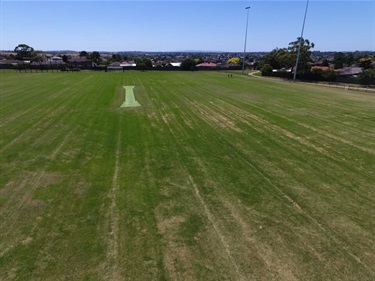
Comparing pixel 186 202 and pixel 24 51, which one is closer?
pixel 186 202

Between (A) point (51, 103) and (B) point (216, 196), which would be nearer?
(B) point (216, 196)

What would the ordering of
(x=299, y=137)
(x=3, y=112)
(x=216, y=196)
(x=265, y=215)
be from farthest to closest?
1. (x=3, y=112)
2. (x=299, y=137)
3. (x=216, y=196)
4. (x=265, y=215)

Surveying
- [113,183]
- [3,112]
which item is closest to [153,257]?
[113,183]

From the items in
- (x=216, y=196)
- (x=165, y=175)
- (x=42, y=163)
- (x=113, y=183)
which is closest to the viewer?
(x=216, y=196)

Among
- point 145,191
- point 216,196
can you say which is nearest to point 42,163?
point 145,191

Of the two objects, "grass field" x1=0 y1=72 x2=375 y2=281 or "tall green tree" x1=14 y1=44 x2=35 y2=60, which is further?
"tall green tree" x1=14 y1=44 x2=35 y2=60

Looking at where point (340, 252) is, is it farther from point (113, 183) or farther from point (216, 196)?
point (113, 183)

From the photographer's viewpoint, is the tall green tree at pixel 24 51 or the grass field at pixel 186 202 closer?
the grass field at pixel 186 202
